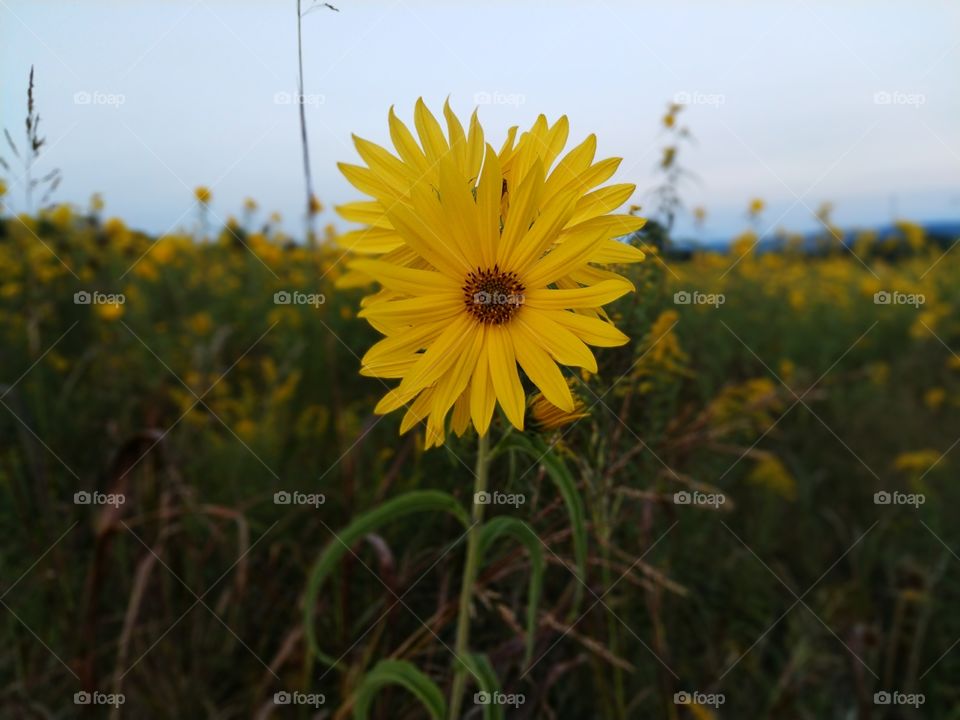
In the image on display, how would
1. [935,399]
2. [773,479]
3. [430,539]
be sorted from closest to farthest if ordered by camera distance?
[430,539], [773,479], [935,399]

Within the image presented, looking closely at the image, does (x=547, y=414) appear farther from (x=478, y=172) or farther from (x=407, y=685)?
(x=407, y=685)

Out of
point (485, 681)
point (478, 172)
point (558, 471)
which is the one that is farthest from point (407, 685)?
point (478, 172)

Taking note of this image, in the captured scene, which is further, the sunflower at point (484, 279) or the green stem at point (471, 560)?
the green stem at point (471, 560)

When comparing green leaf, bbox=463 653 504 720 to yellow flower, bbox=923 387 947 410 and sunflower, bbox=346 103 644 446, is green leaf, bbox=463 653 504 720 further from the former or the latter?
yellow flower, bbox=923 387 947 410

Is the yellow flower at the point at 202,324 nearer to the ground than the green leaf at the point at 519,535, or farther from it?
farther from it

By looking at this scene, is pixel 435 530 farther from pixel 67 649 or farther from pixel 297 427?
pixel 67 649

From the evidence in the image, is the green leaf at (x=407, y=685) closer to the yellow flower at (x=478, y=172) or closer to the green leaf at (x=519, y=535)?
the green leaf at (x=519, y=535)

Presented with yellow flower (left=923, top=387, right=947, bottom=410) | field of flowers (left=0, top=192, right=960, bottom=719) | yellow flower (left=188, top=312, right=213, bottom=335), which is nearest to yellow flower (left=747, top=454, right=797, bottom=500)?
field of flowers (left=0, top=192, right=960, bottom=719)

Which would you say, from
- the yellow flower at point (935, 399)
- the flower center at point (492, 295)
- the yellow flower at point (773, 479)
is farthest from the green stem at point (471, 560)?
the yellow flower at point (935, 399)
